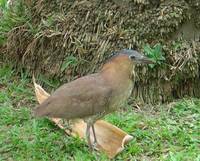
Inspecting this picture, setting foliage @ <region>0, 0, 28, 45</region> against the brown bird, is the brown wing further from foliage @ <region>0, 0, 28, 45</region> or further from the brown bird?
foliage @ <region>0, 0, 28, 45</region>

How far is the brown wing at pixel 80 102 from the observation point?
504 cm

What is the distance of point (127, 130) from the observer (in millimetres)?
5715

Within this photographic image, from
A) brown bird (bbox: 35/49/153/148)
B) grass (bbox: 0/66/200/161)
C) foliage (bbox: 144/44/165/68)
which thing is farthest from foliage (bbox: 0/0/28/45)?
brown bird (bbox: 35/49/153/148)

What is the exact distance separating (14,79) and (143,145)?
94.2 inches

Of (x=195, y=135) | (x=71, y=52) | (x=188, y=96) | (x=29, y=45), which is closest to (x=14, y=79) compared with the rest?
(x=29, y=45)

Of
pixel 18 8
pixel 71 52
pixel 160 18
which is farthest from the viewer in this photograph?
pixel 18 8

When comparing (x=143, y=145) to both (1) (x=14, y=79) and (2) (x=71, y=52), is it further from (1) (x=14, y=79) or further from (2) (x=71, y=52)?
(1) (x=14, y=79)

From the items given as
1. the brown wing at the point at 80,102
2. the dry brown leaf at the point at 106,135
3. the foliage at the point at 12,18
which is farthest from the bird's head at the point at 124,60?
the foliage at the point at 12,18

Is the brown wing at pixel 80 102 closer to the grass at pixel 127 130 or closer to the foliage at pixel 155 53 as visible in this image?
the grass at pixel 127 130

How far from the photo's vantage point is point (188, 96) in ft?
21.5

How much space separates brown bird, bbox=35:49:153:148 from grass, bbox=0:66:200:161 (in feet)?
1.45

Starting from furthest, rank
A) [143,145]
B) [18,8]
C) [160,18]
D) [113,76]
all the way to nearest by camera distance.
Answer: [18,8], [160,18], [143,145], [113,76]

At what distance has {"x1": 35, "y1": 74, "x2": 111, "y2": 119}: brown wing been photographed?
16.5 ft

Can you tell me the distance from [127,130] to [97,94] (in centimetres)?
81
